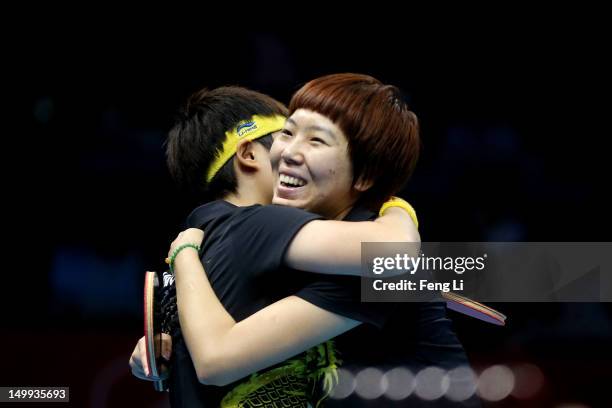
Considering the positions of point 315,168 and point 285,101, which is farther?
point 285,101

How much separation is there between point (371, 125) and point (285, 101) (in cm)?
235

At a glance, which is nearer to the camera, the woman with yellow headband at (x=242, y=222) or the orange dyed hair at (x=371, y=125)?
the woman with yellow headband at (x=242, y=222)

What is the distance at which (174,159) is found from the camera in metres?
1.65

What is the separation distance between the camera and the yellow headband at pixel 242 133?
1.59 meters

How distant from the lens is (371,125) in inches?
53.9

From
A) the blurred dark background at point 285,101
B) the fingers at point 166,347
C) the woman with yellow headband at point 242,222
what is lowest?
the fingers at point 166,347

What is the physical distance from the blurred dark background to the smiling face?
2.18 meters

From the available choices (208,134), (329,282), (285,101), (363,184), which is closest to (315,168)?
(363,184)

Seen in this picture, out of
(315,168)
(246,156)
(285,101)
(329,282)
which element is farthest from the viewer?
(285,101)

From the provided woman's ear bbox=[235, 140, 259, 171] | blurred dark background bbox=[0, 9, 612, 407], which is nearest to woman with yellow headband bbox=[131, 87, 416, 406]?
woman's ear bbox=[235, 140, 259, 171]

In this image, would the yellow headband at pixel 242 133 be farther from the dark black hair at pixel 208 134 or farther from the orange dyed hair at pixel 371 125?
the orange dyed hair at pixel 371 125

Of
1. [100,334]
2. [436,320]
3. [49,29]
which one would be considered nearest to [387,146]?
[436,320]

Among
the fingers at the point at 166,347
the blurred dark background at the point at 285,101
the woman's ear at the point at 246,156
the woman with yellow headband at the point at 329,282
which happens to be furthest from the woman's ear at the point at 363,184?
the blurred dark background at the point at 285,101

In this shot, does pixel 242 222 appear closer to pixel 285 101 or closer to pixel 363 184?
pixel 363 184
